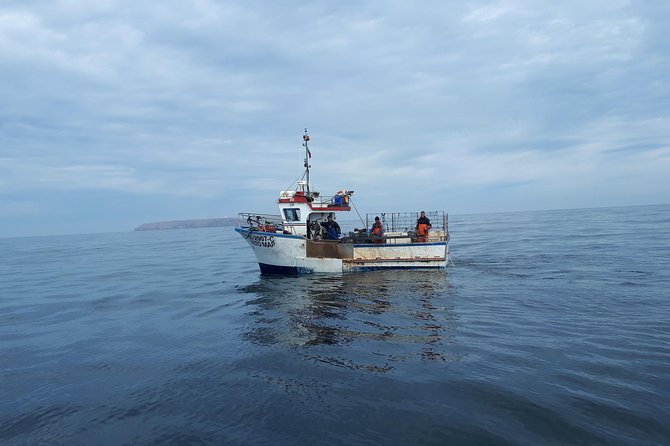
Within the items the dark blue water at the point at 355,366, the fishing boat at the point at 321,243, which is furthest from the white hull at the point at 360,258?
the dark blue water at the point at 355,366

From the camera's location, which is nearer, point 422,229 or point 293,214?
point 422,229

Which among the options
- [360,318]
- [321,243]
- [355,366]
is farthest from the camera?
[321,243]

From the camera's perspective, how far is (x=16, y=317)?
17594 mm

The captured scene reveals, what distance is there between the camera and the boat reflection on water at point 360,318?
1048 centimetres

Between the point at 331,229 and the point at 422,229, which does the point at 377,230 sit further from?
the point at 331,229

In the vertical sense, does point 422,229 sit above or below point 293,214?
below

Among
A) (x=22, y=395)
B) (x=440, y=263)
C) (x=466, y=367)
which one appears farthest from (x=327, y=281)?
(x=22, y=395)

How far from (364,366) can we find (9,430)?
738 cm

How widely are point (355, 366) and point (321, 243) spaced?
14368 millimetres

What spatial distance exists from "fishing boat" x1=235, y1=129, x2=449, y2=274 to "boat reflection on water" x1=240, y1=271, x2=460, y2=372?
6.09ft

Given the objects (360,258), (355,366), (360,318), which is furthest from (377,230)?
(355,366)

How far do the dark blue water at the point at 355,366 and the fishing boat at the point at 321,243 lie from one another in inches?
170

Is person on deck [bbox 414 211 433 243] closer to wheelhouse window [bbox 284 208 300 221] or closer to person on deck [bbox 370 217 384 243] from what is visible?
person on deck [bbox 370 217 384 243]

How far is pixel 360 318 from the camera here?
13945mm
